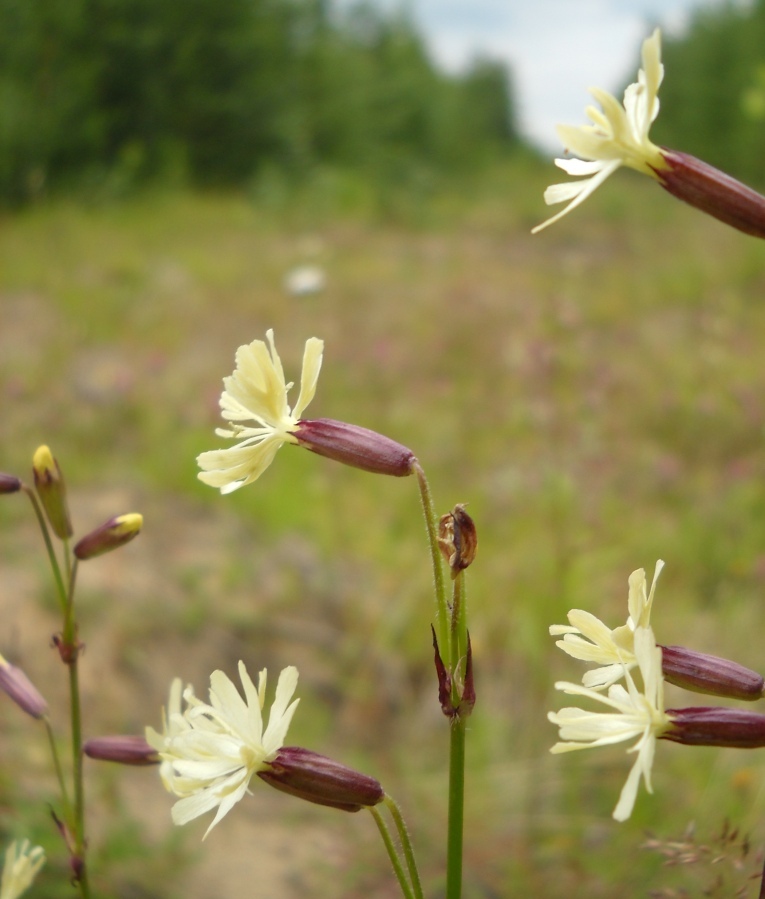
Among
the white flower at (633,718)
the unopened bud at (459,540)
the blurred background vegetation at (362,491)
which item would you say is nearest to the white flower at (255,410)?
the unopened bud at (459,540)

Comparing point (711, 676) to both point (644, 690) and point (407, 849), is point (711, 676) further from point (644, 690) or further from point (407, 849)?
point (407, 849)

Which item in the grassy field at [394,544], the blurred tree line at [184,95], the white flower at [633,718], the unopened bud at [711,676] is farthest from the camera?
the blurred tree line at [184,95]

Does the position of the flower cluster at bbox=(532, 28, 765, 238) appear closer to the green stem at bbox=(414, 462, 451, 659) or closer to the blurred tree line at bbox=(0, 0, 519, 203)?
the green stem at bbox=(414, 462, 451, 659)

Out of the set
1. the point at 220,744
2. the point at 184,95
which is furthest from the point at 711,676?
the point at 184,95

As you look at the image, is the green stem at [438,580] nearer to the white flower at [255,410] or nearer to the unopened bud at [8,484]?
the white flower at [255,410]

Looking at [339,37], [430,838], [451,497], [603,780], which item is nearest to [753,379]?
[451,497]
